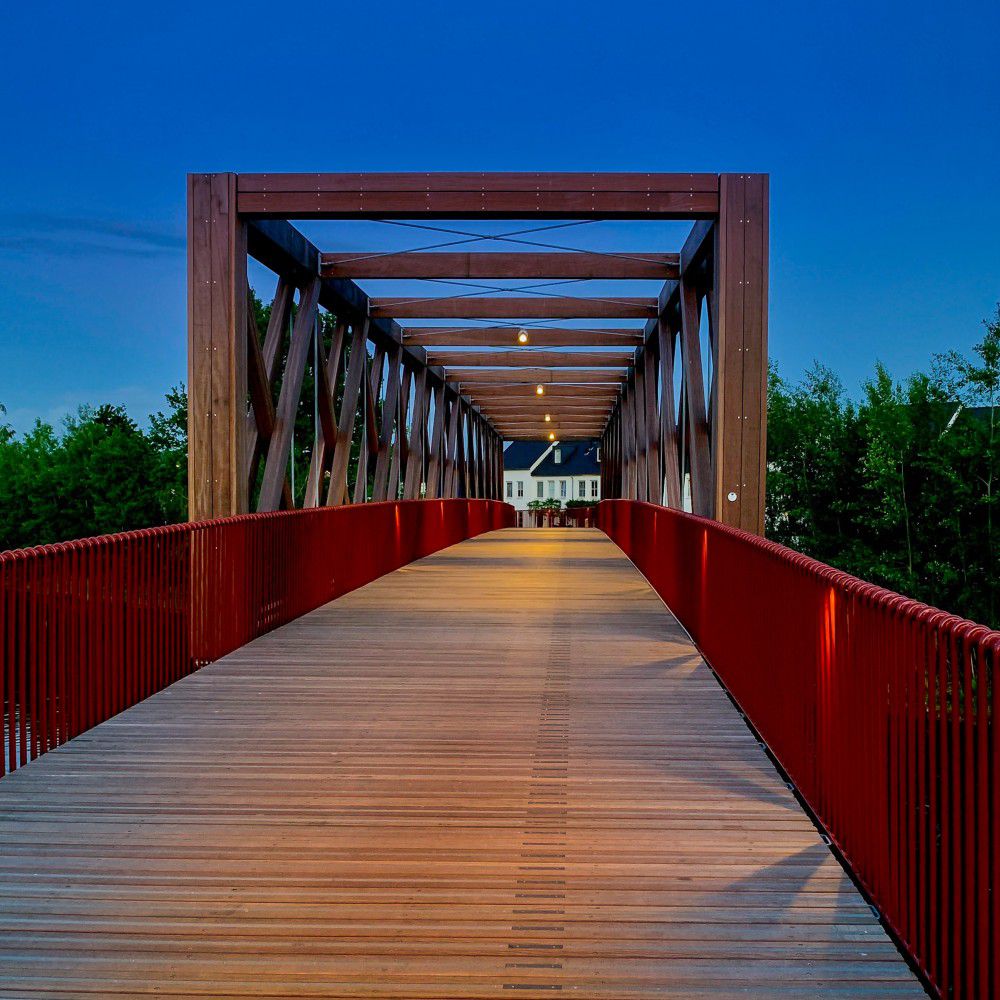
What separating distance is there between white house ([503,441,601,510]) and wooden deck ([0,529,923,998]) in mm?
85571

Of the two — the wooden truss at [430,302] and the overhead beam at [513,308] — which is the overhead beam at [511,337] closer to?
the wooden truss at [430,302]

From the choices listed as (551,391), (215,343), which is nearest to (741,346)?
(215,343)

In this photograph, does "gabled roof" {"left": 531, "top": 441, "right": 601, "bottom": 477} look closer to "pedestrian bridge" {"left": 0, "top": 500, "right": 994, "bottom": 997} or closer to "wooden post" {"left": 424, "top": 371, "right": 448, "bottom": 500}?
"wooden post" {"left": 424, "top": 371, "right": 448, "bottom": 500}

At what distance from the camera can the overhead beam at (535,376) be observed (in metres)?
29.2

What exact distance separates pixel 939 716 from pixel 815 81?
35.3 metres

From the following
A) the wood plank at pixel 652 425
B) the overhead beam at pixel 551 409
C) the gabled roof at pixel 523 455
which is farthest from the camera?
the gabled roof at pixel 523 455

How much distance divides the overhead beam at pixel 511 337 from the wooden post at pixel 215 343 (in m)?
10.5

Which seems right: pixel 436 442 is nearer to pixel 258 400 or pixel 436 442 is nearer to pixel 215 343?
pixel 258 400

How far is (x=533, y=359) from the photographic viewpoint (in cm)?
2514

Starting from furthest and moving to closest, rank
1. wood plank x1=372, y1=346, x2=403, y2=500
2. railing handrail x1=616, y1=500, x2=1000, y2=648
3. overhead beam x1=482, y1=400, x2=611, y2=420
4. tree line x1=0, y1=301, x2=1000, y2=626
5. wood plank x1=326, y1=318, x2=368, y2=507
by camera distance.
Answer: tree line x1=0, y1=301, x2=1000, y2=626
overhead beam x1=482, y1=400, x2=611, y2=420
wood plank x1=372, y1=346, x2=403, y2=500
wood plank x1=326, y1=318, x2=368, y2=507
railing handrail x1=616, y1=500, x2=1000, y2=648

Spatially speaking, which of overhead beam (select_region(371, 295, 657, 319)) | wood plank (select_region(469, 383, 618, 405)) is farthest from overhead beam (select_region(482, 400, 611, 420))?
overhead beam (select_region(371, 295, 657, 319))

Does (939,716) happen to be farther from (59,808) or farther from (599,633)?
(599,633)

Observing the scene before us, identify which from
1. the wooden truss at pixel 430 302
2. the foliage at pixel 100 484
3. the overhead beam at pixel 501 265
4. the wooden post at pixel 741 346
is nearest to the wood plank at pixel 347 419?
the wooden truss at pixel 430 302

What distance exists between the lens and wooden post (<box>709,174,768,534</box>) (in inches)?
420
